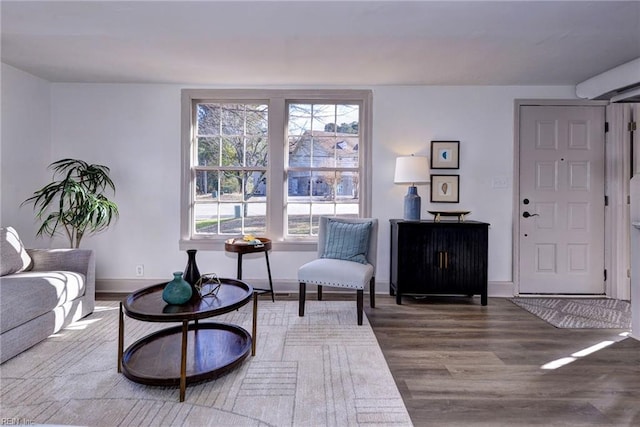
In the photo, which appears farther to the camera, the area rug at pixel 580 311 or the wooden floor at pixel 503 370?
the area rug at pixel 580 311

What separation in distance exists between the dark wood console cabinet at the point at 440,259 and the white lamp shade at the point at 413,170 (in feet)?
1.40

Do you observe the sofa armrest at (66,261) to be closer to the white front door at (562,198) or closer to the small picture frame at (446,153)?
the small picture frame at (446,153)

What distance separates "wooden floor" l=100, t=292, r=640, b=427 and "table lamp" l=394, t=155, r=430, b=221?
100 centimetres

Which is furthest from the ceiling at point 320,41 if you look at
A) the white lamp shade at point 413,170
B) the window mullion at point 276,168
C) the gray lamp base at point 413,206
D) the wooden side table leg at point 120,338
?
the wooden side table leg at point 120,338

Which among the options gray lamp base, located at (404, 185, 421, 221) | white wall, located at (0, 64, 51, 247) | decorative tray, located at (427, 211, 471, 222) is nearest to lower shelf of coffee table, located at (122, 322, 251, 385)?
gray lamp base, located at (404, 185, 421, 221)

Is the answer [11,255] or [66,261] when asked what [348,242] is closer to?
[66,261]

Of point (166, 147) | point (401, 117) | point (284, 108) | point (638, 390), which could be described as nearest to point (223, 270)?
point (166, 147)

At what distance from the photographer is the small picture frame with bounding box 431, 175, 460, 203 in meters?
3.78

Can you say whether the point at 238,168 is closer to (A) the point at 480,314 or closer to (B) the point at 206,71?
(B) the point at 206,71

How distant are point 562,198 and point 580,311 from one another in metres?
1.20

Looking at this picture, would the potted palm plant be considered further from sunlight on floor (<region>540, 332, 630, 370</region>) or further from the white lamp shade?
sunlight on floor (<region>540, 332, 630, 370</region>)

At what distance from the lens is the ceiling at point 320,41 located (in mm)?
2234

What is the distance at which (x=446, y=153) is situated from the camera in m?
3.77

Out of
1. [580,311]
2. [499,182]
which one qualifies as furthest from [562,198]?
[580,311]
